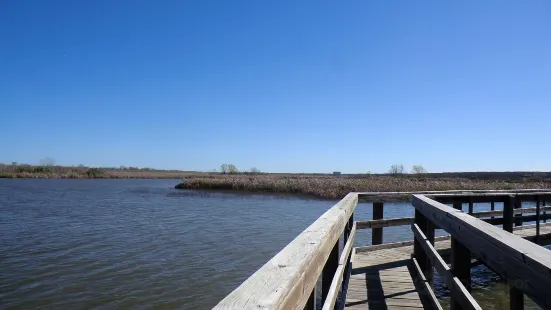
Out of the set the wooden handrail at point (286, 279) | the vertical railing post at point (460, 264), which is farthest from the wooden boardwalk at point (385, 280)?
the wooden handrail at point (286, 279)

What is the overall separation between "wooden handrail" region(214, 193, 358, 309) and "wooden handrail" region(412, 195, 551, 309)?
0.83m

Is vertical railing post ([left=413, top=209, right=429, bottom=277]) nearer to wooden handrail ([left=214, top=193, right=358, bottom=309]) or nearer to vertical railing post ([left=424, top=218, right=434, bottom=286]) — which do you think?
vertical railing post ([left=424, top=218, right=434, bottom=286])

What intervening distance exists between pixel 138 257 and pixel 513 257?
9001mm

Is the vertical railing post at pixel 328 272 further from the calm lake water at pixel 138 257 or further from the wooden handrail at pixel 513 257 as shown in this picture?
the calm lake water at pixel 138 257

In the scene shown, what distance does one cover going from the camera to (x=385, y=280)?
201 inches

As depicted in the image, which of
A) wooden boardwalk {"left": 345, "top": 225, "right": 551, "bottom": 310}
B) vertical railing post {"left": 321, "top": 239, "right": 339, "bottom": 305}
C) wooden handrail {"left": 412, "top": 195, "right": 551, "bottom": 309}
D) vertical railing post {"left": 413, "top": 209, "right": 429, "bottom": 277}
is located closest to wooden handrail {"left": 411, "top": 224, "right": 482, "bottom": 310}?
wooden handrail {"left": 412, "top": 195, "right": 551, "bottom": 309}

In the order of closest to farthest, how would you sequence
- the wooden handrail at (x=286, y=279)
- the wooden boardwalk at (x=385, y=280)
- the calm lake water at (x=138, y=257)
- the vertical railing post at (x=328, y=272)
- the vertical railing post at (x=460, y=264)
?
the wooden handrail at (x=286, y=279), the vertical railing post at (x=460, y=264), the vertical railing post at (x=328, y=272), the wooden boardwalk at (x=385, y=280), the calm lake water at (x=138, y=257)

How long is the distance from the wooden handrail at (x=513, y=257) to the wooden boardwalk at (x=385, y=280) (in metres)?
2.18

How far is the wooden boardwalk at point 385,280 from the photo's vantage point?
4.25m

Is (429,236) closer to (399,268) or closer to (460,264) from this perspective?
(399,268)

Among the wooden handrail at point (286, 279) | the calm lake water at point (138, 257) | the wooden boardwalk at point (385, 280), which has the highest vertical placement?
the wooden handrail at point (286, 279)

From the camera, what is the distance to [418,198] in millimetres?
4715

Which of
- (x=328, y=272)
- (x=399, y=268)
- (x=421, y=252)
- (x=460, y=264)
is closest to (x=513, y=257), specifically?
(x=460, y=264)

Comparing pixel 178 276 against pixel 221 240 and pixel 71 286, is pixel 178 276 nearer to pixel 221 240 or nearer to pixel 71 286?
pixel 71 286
